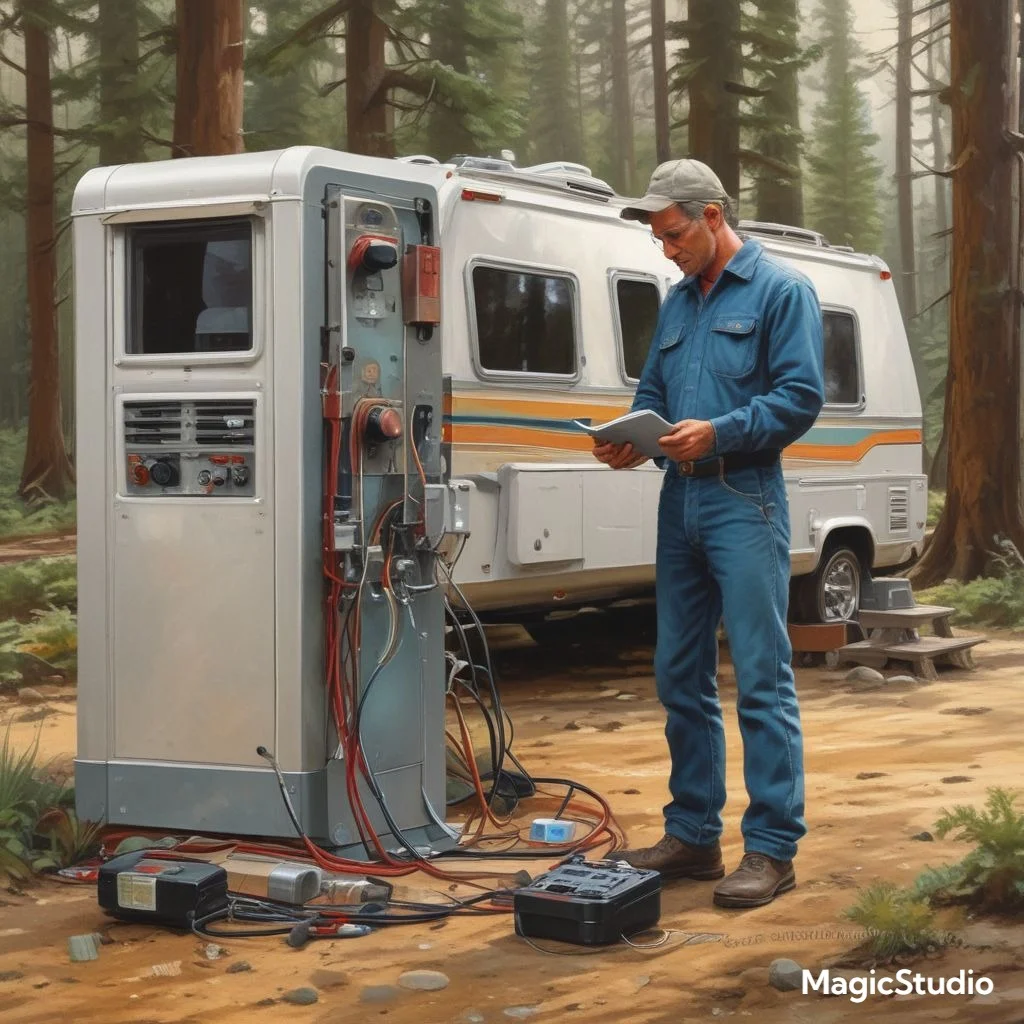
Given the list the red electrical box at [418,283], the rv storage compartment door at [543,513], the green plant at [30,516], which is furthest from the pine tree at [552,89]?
the red electrical box at [418,283]

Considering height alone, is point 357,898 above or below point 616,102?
below

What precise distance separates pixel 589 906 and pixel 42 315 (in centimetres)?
2140

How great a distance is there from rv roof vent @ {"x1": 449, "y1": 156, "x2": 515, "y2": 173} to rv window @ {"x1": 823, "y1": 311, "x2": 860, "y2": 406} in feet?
11.2

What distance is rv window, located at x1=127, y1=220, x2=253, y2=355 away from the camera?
5648mm

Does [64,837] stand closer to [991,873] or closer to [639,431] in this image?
[639,431]

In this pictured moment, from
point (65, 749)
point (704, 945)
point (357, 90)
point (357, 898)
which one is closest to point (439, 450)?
point (357, 898)

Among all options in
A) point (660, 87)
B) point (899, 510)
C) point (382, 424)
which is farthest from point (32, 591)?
point (660, 87)

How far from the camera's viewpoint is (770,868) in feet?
16.5

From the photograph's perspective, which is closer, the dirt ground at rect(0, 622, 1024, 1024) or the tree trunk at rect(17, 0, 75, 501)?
the dirt ground at rect(0, 622, 1024, 1024)

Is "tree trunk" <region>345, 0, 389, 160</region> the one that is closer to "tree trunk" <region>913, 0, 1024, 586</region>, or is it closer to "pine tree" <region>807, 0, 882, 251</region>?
"tree trunk" <region>913, 0, 1024, 586</region>

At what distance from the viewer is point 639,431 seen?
196 inches

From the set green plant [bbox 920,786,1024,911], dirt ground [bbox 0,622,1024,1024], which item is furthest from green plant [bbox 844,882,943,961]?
green plant [bbox 920,786,1024,911]

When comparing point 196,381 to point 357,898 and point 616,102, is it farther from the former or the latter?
point 616,102

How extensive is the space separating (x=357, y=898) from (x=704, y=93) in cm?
1502
